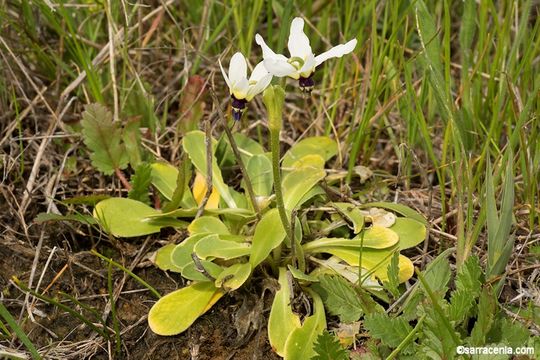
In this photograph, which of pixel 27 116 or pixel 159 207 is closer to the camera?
pixel 159 207

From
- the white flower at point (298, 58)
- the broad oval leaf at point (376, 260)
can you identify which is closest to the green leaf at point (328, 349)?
the broad oval leaf at point (376, 260)

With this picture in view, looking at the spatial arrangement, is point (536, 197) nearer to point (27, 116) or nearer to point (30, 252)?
point (30, 252)

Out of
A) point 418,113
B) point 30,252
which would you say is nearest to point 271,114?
point 418,113

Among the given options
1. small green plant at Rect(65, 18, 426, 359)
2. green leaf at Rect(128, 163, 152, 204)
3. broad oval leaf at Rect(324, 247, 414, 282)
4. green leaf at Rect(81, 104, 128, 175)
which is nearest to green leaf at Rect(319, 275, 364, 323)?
small green plant at Rect(65, 18, 426, 359)

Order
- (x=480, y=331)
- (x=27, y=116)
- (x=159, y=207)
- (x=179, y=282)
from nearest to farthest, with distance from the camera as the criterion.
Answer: (x=480, y=331)
(x=179, y=282)
(x=159, y=207)
(x=27, y=116)

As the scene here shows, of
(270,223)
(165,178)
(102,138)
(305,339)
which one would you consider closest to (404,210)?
(270,223)

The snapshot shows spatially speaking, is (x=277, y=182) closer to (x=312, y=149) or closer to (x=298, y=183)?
(x=298, y=183)
